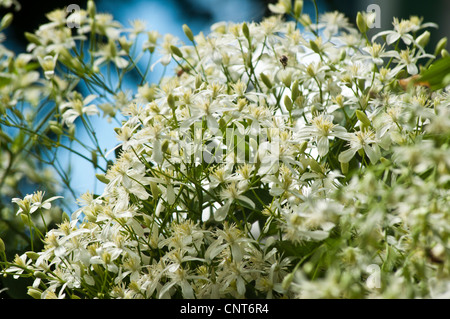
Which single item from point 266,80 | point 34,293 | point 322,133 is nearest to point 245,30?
point 266,80

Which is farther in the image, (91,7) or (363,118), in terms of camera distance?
(91,7)

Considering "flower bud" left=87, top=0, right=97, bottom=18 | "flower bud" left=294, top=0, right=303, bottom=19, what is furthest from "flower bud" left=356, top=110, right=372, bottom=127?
"flower bud" left=87, top=0, right=97, bottom=18

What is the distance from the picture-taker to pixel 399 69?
1.63ft

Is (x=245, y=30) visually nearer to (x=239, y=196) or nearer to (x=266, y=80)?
(x=266, y=80)

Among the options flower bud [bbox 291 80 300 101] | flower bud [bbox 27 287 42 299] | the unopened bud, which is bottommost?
flower bud [bbox 27 287 42 299]

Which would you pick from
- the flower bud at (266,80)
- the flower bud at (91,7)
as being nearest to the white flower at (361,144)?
the flower bud at (266,80)

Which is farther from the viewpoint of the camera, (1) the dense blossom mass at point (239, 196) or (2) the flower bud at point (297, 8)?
(2) the flower bud at point (297, 8)

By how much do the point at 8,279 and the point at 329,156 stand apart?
355mm

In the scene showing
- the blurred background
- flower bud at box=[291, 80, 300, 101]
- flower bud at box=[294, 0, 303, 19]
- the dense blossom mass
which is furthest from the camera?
the blurred background

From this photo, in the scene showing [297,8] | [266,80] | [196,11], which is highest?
[196,11]

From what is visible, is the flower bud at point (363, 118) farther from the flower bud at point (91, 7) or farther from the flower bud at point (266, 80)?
the flower bud at point (91, 7)

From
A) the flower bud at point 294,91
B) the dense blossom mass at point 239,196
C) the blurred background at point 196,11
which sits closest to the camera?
the dense blossom mass at point 239,196

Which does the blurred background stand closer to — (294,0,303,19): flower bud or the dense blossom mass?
(294,0,303,19): flower bud
